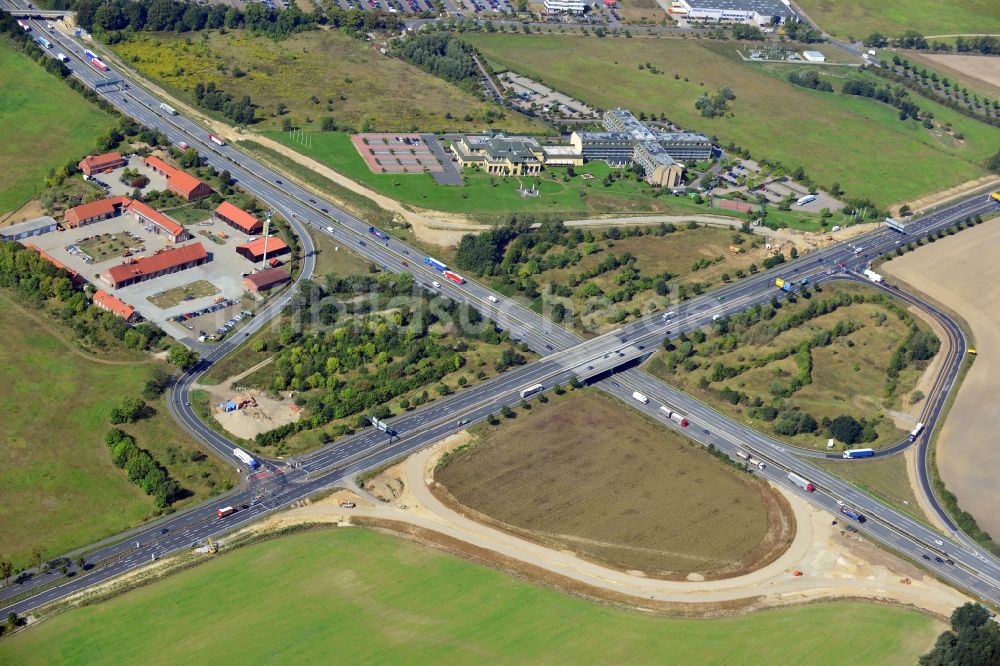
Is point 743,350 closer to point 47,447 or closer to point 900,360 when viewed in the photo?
point 900,360

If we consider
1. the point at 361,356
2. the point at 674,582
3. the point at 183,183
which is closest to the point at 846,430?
the point at 674,582

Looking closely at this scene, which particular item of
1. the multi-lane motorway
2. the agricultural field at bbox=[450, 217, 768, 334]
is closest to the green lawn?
the multi-lane motorway

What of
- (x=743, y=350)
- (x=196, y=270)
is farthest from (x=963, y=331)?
(x=196, y=270)

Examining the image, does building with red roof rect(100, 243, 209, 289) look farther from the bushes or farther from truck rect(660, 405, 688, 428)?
truck rect(660, 405, 688, 428)

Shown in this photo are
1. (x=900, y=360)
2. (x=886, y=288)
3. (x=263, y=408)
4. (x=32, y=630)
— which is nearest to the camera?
(x=32, y=630)

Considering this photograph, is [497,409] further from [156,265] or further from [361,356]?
[156,265]

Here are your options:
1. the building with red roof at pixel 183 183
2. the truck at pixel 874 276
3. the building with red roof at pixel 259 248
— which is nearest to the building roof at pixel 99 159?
the building with red roof at pixel 183 183
